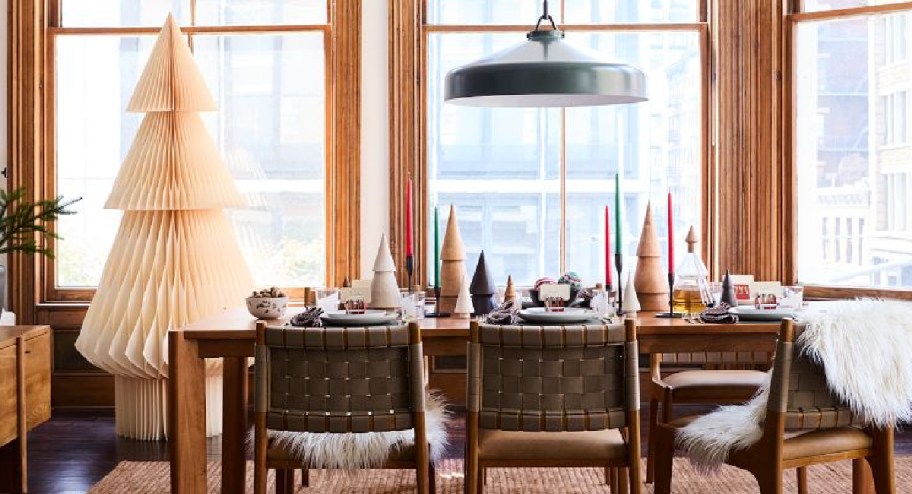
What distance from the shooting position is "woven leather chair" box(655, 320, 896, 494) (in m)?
2.83

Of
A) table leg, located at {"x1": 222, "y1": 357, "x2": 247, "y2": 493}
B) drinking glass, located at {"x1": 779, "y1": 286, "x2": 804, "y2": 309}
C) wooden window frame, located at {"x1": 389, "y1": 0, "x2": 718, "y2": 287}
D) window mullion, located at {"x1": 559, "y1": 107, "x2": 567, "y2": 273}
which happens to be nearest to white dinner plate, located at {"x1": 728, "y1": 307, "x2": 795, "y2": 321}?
drinking glass, located at {"x1": 779, "y1": 286, "x2": 804, "y2": 309}

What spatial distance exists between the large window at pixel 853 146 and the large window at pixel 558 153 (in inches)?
21.1

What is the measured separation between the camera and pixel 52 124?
18.9 feet

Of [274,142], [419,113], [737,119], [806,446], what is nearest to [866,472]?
[806,446]

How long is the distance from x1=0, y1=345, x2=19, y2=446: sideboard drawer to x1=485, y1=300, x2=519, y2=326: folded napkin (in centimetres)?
165

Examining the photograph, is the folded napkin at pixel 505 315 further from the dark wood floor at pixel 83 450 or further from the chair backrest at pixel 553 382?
the dark wood floor at pixel 83 450

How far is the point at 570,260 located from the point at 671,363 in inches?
27.9

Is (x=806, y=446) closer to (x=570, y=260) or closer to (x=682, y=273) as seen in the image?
(x=682, y=273)

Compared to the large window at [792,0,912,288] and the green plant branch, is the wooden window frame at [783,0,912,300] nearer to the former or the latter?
the large window at [792,0,912,288]

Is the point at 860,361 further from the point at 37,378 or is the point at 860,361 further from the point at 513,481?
the point at 37,378

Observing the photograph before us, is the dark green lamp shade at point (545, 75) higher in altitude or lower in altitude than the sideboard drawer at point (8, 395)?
higher

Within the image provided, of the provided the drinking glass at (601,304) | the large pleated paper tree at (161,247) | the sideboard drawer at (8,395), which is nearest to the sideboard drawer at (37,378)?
the sideboard drawer at (8,395)

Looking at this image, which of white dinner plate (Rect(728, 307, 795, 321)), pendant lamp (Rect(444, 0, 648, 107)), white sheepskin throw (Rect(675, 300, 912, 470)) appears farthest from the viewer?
white dinner plate (Rect(728, 307, 795, 321))

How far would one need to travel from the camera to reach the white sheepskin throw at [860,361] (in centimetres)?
278
